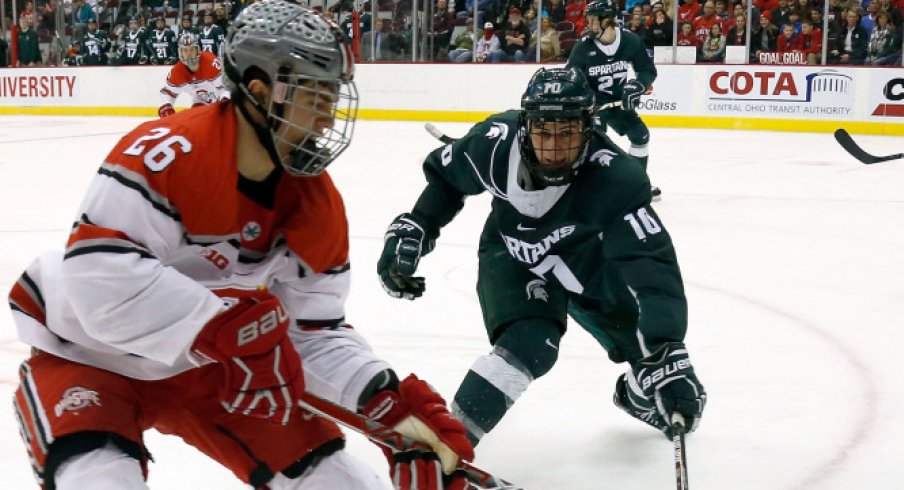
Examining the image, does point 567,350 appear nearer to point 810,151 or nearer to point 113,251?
point 113,251

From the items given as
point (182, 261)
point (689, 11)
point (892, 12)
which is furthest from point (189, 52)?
point (182, 261)

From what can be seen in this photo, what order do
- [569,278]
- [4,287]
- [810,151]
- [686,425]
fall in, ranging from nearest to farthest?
[686,425]
[569,278]
[4,287]
[810,151]

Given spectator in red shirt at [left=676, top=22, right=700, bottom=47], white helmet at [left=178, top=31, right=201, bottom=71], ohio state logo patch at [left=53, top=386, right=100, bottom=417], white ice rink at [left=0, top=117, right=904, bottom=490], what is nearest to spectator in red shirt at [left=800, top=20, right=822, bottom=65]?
spectator in red shirt at [left=676, top=22, right=700, bottom=47]

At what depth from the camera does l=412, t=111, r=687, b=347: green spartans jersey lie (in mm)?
2361

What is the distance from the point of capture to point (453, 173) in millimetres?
2691

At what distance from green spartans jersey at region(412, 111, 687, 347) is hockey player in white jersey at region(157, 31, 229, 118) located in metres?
7.18

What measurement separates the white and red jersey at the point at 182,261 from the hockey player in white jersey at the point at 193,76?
312 inches

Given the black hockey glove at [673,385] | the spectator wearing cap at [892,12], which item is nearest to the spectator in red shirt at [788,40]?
the spectator wearing cap at [892,12]

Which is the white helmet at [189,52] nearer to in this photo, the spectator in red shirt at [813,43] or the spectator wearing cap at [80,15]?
the spectator in red shirt at [813,43]

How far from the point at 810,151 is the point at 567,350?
650 cm

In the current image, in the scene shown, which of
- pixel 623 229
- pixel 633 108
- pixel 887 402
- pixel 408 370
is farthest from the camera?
pixel 633 108

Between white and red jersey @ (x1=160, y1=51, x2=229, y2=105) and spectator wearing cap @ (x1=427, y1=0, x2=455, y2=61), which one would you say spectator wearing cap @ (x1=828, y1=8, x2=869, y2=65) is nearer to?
spectator wearing cap @ (x1=427, y1=0, x2=455, y2=61)

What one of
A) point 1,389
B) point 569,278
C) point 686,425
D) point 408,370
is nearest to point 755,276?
point 408,370

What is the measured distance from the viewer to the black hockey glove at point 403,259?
2.52 meters
